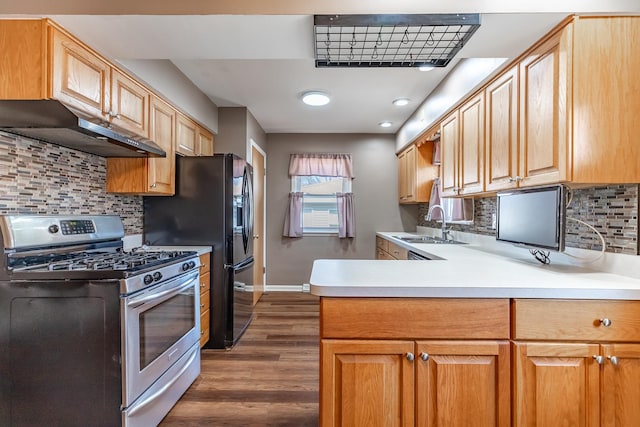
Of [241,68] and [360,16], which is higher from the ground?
[241,68]

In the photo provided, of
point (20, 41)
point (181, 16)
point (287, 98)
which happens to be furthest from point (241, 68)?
point (20, 41)

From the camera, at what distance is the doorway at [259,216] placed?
4.11 meters

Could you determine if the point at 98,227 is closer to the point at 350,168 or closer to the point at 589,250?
the point at 589,250

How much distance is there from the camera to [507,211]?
6.58 feet

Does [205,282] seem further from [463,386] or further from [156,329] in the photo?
[463,386]

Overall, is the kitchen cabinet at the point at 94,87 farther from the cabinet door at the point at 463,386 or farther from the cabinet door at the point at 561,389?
the cabinet door at the point at 561,389

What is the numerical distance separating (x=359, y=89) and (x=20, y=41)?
2.48 metres

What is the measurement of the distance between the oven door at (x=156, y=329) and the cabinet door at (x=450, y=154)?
7.28 feet

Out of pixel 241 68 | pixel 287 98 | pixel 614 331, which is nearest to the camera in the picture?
pixel 614 331

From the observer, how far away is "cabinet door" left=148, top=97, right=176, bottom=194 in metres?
2.39

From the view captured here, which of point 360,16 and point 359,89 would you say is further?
point 359,89

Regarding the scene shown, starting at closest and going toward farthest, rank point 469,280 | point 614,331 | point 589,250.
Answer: point 614,331, point 469,280, point 589,250

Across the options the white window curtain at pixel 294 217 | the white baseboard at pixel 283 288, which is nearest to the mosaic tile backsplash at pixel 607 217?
the white window curtain at pixel 294 217

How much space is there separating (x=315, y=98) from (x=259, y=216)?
183cm
